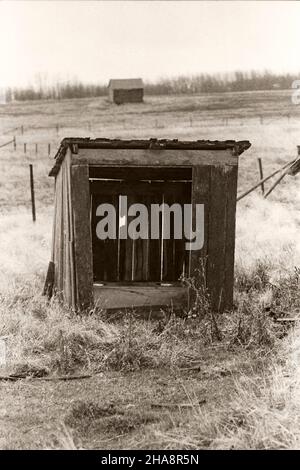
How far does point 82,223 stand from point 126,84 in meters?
45.5

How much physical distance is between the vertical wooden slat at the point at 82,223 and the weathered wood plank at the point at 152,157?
0.16m

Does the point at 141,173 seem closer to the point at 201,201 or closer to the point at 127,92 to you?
the point at 201,201

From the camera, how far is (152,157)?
312 inches

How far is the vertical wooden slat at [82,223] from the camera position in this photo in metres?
7.77

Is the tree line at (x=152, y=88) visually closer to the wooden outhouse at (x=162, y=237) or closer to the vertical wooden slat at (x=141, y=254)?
the vertical wooden slat at (x=141, y=254)

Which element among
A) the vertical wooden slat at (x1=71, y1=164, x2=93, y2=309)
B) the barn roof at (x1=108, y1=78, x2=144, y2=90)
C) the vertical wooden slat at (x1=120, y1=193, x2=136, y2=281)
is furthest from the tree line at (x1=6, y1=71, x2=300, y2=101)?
the vertical wooden slat at (x1=71, y1=164, x2=93, y2=309)

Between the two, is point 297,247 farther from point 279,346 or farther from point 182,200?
point 279,346

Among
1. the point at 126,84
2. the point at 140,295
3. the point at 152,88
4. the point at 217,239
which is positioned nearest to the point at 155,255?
the point at 140,295

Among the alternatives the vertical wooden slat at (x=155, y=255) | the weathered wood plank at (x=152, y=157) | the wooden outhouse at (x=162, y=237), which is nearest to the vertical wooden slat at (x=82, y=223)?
the wooden outhouse at (x=162, y=237)

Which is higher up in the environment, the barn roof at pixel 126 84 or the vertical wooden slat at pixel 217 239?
the barn roof at pixel 126 84

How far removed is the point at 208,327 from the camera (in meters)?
7.25

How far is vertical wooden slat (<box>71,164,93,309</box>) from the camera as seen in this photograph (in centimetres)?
777

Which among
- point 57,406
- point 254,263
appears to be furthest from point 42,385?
point 254,263

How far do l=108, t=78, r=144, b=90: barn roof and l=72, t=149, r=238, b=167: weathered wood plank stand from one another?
146ft
